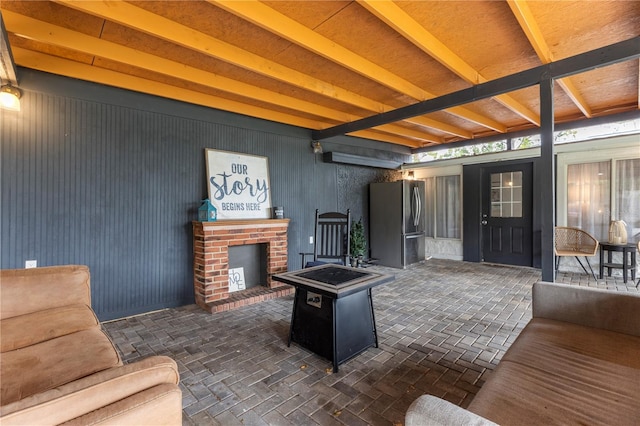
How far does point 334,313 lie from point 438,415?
137 cm

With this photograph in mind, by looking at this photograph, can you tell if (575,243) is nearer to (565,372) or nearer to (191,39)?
(565,372)

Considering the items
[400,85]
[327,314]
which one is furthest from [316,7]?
[327,314]

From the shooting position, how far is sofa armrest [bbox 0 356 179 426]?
0.76 meters

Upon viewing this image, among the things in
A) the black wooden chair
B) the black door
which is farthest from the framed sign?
the black door

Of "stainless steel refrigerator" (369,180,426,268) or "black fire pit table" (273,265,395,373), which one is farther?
"stainless steel refrigerator" (369,180,426,268)

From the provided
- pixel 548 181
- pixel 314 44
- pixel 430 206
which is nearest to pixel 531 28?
pixel 548 181

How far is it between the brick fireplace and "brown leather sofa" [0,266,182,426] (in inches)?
59.5

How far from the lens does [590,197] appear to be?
5.23 m

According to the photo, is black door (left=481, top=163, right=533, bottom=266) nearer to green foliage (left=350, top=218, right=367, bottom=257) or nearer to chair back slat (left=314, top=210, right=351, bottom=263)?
green foliage (left=350, top=218, right=367, bottom=257)

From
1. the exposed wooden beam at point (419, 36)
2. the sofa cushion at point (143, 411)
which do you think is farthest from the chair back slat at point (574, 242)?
the sofa cushion at point (143, 411)

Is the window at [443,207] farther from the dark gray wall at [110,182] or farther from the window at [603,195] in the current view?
the dark gray wall at [110,182]

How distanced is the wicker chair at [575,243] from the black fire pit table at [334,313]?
4.17m

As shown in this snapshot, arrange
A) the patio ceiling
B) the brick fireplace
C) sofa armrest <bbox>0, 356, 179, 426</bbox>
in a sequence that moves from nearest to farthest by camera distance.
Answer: sofa armrest <bbox>0, 356, 179, 426</bbox> → the patio ceiling → the brick fireplace

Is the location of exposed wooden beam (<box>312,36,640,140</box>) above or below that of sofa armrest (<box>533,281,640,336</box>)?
above
